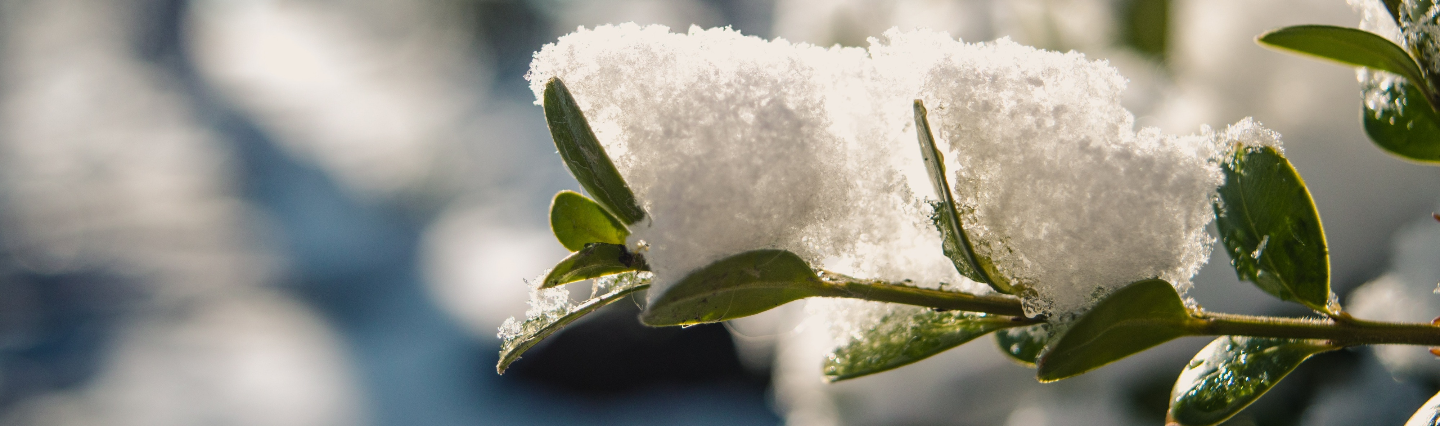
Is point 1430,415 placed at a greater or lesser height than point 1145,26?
lesser

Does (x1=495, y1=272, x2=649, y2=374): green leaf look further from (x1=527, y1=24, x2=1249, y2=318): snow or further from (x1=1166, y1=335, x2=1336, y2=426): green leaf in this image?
(x1=1166, y1=335, x2=1336, y2=426): green leaf

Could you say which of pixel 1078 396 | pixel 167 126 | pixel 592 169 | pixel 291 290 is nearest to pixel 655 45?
pixel 592 169

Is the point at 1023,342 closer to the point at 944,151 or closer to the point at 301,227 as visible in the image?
the point at 944,151

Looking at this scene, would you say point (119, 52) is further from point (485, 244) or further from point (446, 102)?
point (485, 244)

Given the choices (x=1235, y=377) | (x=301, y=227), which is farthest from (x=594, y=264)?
(x=301, y=227)

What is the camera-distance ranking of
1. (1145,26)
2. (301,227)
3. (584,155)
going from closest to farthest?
(584,155), (1145,26), (301,227)

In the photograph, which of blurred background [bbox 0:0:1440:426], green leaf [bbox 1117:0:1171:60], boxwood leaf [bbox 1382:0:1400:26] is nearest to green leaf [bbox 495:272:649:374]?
boxwood leaf [bbox 1382:0:1400:26]
